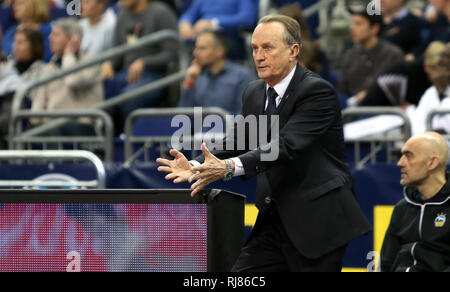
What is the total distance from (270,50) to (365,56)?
5264 mm

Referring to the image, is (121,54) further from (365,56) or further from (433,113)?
(433,113)

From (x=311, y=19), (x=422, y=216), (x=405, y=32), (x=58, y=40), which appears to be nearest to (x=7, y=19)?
(x=58, y=40)

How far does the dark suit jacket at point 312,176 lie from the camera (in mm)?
4094

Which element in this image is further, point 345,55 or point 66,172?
point 345,55

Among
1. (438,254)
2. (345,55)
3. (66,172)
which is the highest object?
(345,55)

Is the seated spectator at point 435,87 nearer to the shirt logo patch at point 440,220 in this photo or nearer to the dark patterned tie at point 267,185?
the shirt logo patch at point 440,220

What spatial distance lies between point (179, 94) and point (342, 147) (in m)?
5.68

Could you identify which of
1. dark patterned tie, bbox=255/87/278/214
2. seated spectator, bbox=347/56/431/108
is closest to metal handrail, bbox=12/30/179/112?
seated spectator, bbox=347/56/431/108

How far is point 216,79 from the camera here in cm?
866

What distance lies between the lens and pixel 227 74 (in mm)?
8648

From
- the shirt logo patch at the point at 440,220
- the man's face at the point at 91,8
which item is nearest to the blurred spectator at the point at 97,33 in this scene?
the man's face at the point at 91,8

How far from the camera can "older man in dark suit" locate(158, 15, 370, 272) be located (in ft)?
13.4
